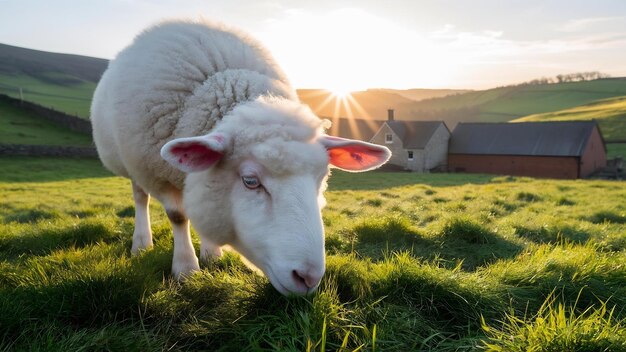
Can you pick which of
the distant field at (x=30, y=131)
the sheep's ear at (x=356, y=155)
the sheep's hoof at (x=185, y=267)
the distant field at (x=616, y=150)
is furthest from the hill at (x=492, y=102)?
the sheep's ear at (x=356, y=155)

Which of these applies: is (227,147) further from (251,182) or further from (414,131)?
(414,131)

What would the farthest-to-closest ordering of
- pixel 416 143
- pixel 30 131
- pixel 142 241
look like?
pixel 416 143 < pixel 30 131 < pixel 142 241

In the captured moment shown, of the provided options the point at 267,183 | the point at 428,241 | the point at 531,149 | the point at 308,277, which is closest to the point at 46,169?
the point at 428,241

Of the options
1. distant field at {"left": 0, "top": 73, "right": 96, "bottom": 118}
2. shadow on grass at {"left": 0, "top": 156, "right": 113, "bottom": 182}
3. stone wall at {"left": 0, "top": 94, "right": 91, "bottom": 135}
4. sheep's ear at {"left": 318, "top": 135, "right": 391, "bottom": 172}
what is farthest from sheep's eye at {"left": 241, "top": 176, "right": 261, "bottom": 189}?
distant field at {"left": 0, "top": 73, "right": 96, "bottom": 118}

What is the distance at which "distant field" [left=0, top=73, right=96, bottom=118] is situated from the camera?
51.8 meters

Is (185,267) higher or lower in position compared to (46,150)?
higher

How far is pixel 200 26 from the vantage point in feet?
13.9

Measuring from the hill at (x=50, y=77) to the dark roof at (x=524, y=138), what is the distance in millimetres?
42119

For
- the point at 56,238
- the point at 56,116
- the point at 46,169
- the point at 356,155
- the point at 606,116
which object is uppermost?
the point at 56,116

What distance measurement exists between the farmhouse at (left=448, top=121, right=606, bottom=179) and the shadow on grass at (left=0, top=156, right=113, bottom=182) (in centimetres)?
3528

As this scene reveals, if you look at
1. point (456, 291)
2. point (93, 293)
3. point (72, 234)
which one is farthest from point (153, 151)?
point (456, 291)

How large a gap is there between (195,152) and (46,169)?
2604cm

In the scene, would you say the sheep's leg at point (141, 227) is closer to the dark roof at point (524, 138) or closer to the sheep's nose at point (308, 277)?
the sheep's nose at point (308, 277)

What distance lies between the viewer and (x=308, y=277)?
245cm
